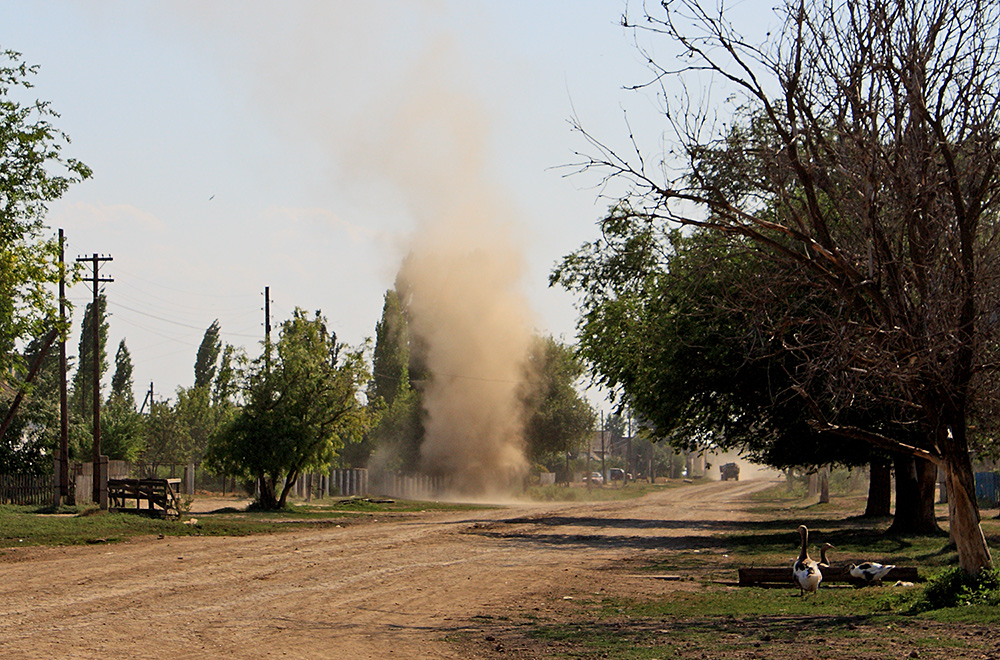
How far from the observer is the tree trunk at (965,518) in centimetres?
1245

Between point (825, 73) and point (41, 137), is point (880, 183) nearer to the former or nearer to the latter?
point (825, 73)

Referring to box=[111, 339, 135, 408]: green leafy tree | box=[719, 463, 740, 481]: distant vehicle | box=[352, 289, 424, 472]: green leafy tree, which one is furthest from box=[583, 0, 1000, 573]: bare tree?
box=[719, 463, 740, 481]: distant vehicle

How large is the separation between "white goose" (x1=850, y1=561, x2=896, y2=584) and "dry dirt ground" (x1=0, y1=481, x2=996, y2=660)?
2636mm

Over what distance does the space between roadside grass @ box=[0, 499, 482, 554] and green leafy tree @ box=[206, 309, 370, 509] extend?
71.6 inches

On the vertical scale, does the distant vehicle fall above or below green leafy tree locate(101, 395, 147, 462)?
below

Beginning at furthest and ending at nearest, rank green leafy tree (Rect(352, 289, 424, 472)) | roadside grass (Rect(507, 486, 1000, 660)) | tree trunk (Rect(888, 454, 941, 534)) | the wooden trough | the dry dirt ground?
1. green leafy tree (Rect(352, 289, 424, 472))
2. tree trunk (Rect(888, 454, 941, 534))
3. the wooden trough
4. the dry dirt ground
5. roadside grass (Rect(507, 486, 1000, 660))

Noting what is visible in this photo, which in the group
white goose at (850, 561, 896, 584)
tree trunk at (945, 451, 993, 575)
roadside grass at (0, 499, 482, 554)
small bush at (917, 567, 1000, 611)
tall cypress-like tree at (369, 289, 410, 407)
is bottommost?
roadside grass at (0, 499, 482, 554)

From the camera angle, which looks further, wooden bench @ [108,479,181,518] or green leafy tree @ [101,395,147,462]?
green leafy tree @ [101,395,147,462]

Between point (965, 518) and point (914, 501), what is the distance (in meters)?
16.6

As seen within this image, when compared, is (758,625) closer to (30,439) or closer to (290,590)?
(290,590)

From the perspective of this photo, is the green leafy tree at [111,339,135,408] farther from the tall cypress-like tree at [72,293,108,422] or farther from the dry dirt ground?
the dry dirt ground

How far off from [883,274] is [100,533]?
2139cm

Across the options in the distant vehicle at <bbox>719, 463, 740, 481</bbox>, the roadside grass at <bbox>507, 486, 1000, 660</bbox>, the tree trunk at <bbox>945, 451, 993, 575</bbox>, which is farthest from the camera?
the distant vehicle at <bbox>719, 463, 740, 481</bbox>

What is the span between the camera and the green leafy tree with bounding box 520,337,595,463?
81375mm
